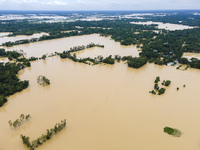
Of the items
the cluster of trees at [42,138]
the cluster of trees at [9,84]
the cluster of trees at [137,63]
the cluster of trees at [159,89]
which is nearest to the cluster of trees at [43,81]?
the cluster of trees at [9,84]

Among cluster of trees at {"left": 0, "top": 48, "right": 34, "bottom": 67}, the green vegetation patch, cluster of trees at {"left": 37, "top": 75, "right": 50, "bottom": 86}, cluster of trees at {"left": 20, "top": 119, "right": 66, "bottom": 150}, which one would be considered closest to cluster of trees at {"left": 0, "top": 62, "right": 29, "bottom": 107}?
cluster of trees at {"left": 37, "top": 75, "right": 50, "bottom": 86}

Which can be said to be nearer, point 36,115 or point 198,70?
point 36,115

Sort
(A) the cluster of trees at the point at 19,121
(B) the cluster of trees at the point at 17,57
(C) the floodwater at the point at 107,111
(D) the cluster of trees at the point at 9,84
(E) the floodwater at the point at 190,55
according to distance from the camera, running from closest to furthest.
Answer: (C) the floodwater at the point at 107,111, (A) the cluster of trees at the point at 19,121, (D) the cluster of trees at the point at 9,84, (B) the cluster of trees at the point at 17,57, (E) the floodwater at the point at 190,55

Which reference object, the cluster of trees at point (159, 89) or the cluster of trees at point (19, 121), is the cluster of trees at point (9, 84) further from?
the cluster of trees at point (159, 89)

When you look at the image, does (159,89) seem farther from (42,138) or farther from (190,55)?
(190,55)

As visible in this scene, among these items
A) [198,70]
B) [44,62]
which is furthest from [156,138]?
[44,62]

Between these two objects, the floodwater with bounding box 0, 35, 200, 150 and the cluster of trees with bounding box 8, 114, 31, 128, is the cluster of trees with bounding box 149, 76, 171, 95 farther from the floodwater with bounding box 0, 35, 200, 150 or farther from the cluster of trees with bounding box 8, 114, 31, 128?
the cluster of trees with bounding box 8, 114, 31, 128

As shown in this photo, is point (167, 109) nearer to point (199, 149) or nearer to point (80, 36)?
point (199, 149)
